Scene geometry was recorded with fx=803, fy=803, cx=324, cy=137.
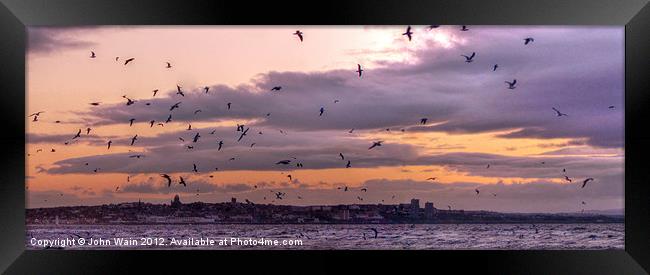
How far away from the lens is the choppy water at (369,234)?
24234 mm

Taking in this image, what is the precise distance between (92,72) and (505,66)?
7.20 metres

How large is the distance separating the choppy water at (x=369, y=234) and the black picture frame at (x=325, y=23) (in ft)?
Answer: 53.0

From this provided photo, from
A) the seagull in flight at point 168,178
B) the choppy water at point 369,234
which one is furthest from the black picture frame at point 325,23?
the choppy water at point 369,234

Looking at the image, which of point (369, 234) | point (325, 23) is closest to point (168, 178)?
point (325, 23)

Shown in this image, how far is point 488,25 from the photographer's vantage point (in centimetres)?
696

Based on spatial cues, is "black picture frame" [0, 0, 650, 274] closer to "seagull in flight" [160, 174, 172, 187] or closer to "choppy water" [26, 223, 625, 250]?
"seagull in flight" [160, 174, 172, 187]

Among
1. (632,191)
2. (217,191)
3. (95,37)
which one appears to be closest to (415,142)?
(217,191)

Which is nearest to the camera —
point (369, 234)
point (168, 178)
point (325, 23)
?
point (325, 23)

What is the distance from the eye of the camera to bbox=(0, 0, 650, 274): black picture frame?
6.96 meters

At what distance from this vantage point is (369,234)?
88.3 ft

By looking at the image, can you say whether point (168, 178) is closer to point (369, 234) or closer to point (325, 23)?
point (325, 23)

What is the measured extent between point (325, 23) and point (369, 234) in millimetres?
20416

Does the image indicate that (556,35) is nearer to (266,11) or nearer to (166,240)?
(266,11)

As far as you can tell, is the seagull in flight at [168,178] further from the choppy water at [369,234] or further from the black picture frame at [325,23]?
the choppy water at [369,234]
